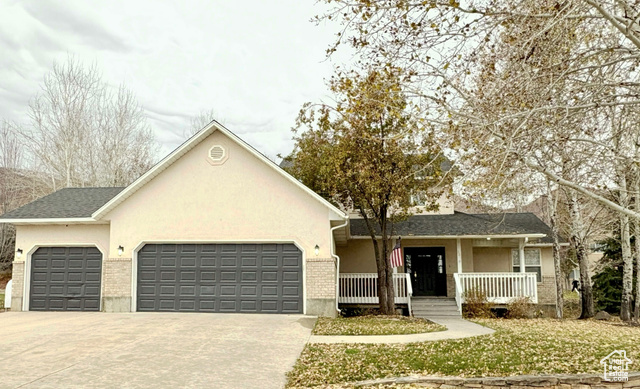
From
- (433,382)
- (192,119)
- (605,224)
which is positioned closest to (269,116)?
(192,119)

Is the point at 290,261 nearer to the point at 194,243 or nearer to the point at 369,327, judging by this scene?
the point at 194,243

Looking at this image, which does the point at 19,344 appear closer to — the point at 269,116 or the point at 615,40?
the point at 615,40

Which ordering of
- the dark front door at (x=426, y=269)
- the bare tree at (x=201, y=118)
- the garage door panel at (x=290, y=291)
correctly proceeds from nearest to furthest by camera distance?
the garage door panel at (x=290, y=291), the dark front door at (x=426, y=269), the bare tree at (x=201, y=118)

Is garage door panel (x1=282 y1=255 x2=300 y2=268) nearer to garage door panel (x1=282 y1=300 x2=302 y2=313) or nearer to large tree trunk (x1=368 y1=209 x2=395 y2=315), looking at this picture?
garage door panel (x1=282 y1=300 x2=302 y2=313)

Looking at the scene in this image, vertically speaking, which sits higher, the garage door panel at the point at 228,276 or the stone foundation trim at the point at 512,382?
the garage door panel at the point at 228,276

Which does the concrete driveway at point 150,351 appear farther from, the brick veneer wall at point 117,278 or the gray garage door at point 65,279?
the gray garage door at point 65,279

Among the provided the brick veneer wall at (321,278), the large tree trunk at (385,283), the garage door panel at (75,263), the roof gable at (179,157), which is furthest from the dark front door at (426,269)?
the garage door panel at (75,263)

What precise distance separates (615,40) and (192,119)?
31703 millimetres

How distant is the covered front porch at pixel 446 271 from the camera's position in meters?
16.5

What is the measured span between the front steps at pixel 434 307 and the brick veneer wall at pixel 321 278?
152 inches

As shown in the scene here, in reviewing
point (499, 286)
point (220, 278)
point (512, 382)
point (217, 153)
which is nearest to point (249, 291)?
point (220, 278)

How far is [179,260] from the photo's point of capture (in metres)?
14.8

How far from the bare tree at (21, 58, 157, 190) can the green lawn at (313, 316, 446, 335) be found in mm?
24483

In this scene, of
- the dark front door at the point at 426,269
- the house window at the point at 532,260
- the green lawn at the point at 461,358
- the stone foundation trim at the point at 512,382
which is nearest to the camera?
the stone foundation trim at the point at 512,382
